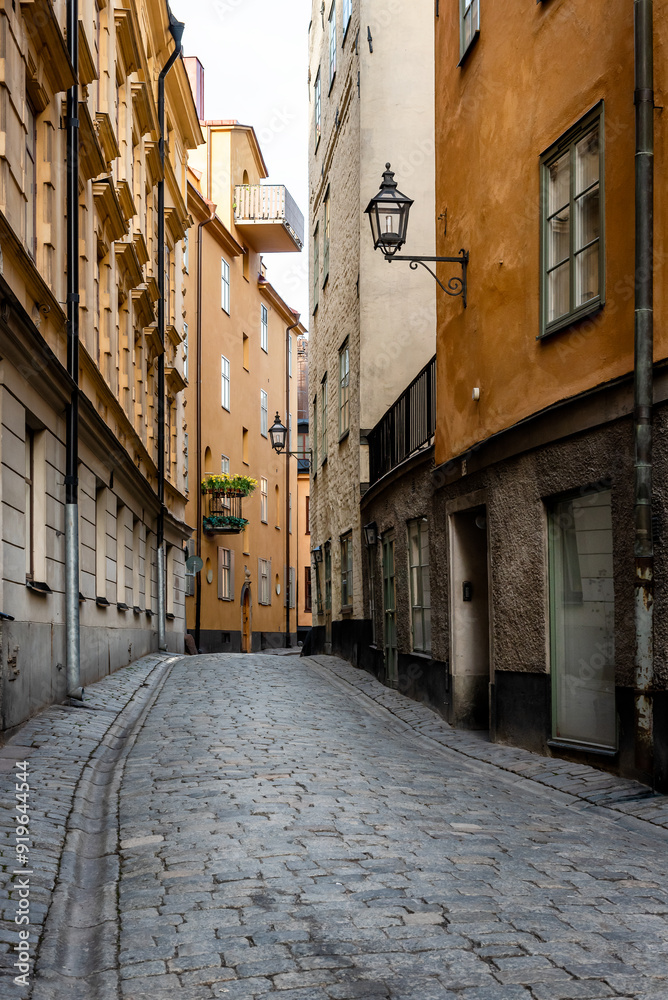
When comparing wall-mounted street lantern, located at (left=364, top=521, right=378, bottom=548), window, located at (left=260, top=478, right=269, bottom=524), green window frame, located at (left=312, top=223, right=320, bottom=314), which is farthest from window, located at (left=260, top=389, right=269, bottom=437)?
wall-mounted street lantern, located at (left=364, top=521, right=378, bottom=548)

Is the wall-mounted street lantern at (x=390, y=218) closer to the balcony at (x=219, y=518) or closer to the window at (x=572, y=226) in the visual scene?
the window at (x=572, y=226)

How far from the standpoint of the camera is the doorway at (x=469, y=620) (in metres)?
12.9

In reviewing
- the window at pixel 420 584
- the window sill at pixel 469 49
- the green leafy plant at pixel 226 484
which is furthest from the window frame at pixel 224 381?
the window sill at pixel 469 49

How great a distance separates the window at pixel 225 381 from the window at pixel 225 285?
5.80 ft

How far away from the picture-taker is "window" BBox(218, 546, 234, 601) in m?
37.9

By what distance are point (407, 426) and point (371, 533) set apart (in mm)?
2804

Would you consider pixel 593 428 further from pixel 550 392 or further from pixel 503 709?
pixel 503 709

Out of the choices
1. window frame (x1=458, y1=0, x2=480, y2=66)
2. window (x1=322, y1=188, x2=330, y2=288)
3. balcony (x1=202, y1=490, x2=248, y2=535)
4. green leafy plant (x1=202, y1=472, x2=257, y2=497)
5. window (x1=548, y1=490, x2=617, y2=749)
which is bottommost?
window (x1=548, y1=490, x2=617, y2=749)

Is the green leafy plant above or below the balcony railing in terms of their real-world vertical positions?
above

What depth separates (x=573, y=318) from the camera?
9.77 metres

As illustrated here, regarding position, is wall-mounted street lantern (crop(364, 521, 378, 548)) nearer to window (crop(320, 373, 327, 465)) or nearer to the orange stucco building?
the orange stucco building

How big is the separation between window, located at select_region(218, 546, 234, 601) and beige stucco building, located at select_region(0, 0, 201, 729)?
8.91 meters

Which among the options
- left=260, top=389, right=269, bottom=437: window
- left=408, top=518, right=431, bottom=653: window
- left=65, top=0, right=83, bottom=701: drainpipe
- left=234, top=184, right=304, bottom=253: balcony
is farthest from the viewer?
left=260, top=389, right=269, bottom=437: window

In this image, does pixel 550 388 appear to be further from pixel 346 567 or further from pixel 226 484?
pixel 226 484
